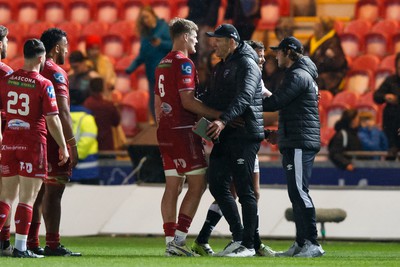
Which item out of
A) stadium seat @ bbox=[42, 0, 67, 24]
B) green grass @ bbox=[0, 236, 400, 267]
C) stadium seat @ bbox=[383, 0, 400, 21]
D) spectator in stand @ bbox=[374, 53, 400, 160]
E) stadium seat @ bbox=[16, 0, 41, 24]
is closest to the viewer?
green grass @ bbox=[0, 236, 400, 267]

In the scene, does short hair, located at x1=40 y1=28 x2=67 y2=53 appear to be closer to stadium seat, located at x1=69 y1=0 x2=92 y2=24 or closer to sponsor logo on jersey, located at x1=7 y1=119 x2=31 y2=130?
sponsor logo on jersey, located at x1=7 y1=119 x2=31 y2=130

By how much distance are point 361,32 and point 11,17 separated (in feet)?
25.2

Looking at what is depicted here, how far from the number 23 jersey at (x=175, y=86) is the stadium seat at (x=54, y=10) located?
1360 cm

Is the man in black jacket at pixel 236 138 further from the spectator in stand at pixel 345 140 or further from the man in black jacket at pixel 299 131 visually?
the spectator in stand at pixel 345 140

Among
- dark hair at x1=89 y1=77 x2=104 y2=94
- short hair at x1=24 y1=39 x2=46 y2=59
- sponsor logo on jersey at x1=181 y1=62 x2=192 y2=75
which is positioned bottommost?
dark hair at x1=89 y1=77 x2=104 y2=94

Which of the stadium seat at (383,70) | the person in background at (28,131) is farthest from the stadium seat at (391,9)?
the person in background at (28,131)

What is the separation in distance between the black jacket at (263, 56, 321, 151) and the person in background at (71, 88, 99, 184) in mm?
5589

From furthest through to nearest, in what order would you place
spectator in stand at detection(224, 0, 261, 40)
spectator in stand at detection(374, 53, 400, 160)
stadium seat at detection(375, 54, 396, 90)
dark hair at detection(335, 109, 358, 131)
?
stadium seat at detection(375, 54, 396, 90)
spectator in stand at detection(224, 0, 261, 40)
dark hair at detection(335, 109, 358, 131)
spectator in stand at detection(374, 53, 400, 160)

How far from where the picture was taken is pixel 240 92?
1077cm

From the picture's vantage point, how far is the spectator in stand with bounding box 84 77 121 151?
17.9 meters

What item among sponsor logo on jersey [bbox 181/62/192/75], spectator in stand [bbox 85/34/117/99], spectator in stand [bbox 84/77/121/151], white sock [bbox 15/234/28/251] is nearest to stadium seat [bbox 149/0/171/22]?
→ spectator in stand [bbox 85/34/117/99]

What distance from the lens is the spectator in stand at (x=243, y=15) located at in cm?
1833

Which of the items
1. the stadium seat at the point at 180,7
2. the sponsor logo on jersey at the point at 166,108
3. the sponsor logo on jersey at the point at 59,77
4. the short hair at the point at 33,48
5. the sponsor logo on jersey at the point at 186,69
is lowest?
the sponsor logo on jersey at the point at 166,108

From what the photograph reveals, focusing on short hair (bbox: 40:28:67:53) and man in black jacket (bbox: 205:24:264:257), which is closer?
man in black jacket (bbox: 205:24:264:257)
